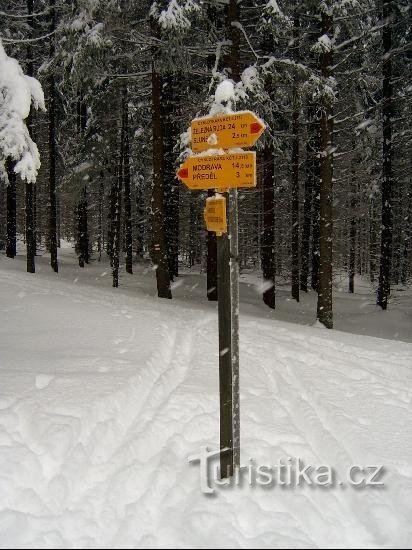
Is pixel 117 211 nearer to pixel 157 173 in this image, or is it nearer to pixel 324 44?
pixel 157 173

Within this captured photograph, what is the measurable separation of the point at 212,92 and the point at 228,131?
9265 mm

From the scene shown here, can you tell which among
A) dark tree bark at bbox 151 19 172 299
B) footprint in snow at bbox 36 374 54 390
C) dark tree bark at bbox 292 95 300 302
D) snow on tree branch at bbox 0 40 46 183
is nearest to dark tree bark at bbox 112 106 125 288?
dark tree bark at bbox 151 19 172 299

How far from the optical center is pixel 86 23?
11.9 metres

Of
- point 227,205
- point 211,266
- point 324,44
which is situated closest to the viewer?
point 227,205

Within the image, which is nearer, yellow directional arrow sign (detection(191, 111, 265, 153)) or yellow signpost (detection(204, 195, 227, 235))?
yellow directional arrow sign (detection(191, 111, 265, 153))

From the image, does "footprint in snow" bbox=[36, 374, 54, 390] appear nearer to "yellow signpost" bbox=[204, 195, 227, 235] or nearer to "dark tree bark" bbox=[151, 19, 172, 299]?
"yellow signpost" bbox=[204, 195, 227, 235]

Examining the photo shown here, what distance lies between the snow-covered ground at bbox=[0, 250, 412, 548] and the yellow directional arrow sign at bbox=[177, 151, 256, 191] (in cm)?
295

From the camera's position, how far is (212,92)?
12.4 meters

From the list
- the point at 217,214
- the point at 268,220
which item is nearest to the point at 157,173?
the point at 268,220

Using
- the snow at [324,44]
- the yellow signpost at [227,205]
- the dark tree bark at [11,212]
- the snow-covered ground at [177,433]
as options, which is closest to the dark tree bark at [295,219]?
the snow at [324,44]

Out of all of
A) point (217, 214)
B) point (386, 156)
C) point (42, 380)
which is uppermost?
point (386, 156)

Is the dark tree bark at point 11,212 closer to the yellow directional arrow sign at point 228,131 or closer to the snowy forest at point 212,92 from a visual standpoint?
the snowy forest at point 212,92

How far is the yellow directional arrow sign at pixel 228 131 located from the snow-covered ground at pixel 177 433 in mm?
3314

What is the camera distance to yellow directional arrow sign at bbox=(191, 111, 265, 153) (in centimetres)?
393
